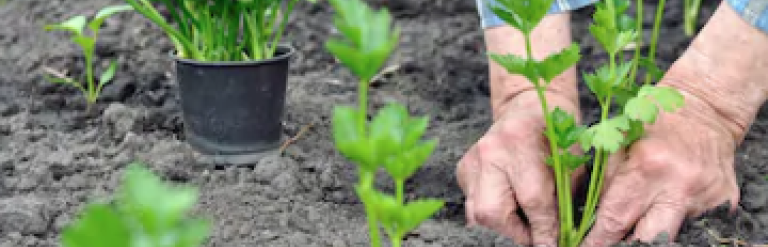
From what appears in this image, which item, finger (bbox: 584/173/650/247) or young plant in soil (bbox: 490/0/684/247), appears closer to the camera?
young plant in soil (bbox: 490/0/684/247)

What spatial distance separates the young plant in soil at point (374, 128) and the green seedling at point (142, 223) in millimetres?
248

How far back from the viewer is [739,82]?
1613 millimetres

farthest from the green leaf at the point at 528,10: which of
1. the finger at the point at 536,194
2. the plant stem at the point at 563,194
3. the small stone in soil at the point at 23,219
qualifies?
the small stone in soil at the point at 23,219

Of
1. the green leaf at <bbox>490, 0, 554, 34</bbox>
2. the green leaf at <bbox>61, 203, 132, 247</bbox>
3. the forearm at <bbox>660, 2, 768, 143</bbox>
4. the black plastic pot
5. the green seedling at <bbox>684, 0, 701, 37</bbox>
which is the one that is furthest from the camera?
the green seedling at <bbox>684, 0, 701, 37</bbox>

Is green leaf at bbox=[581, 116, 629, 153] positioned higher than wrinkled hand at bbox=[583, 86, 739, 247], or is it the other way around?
green leaf at bbox=[581, 116, 629, 153]

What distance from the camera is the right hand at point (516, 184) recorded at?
5.07ft

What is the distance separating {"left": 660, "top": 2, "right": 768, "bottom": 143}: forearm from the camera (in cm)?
159

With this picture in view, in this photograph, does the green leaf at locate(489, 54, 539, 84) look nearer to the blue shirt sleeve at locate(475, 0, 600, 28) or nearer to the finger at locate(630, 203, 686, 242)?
the finger at locate(630, 203, 686, 242)

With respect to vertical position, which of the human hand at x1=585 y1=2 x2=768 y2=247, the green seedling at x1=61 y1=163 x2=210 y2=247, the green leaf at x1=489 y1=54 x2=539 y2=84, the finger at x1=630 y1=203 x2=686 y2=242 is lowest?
the finger at x1=630 y1=203 x2=686 y2=242

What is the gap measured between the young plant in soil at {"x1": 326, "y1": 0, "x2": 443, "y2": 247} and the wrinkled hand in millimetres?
646

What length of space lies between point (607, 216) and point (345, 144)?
768 millimetres

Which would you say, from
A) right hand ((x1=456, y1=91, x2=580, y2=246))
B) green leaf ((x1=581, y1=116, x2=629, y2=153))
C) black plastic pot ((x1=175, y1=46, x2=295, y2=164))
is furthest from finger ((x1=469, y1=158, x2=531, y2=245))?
black plastic pot ((x1=175, y1=46, x2=295, y2=164))

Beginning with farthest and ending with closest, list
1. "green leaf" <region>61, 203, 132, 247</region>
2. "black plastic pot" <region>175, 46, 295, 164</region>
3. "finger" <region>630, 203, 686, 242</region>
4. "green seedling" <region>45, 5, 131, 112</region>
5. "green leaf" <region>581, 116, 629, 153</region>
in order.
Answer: "green seedling" <region>45, 5, 131, 112</region> → "black plastic pot" <region>175, 46, 295, 164</region> → "finger" <region>630, 203, 686, 242</region> → "green leaf" <region>581, 116, 629, 153</region> → "green leaf" <region>61, 203, 132, 247</region>

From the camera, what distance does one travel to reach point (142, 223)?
64 centimetres
